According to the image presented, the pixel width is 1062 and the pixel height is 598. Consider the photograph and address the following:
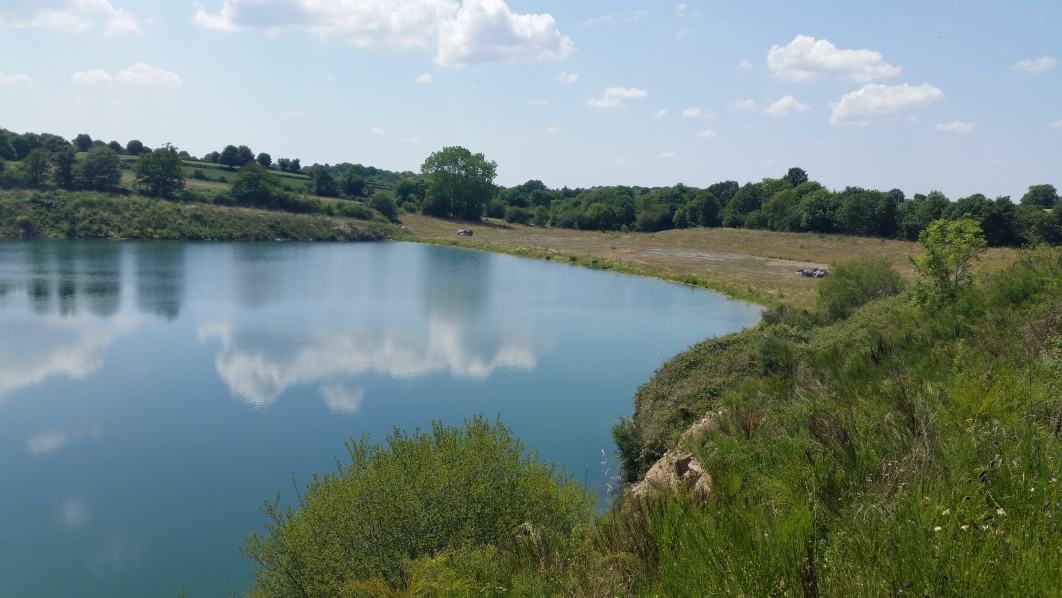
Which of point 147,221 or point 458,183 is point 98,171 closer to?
point 147,221

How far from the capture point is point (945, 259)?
1709cm

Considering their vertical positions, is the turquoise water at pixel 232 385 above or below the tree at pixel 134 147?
below

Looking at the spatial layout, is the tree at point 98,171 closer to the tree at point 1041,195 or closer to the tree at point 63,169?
the tree at point 63,169

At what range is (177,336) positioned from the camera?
89.1 ft

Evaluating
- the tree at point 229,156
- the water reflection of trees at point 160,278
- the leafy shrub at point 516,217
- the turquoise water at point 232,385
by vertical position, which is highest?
the tree at point 229,156

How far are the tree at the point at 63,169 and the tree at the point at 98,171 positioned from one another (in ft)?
2.25

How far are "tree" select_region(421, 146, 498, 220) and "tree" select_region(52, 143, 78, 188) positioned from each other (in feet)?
134

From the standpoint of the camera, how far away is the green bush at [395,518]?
8312mm

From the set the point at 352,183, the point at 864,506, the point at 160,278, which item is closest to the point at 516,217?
the point at 352,183

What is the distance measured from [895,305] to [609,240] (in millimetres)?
61240

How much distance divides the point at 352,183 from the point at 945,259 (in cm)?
9287

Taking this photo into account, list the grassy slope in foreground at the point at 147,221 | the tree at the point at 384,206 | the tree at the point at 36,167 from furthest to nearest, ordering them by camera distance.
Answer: the tree at the point at 384,206 → the tree at the point at 36,167 → the grassy slope in foreground at the point at 147,221

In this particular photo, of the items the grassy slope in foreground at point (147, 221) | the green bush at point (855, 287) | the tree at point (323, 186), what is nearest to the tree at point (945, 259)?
the green bush at point (855, 287)

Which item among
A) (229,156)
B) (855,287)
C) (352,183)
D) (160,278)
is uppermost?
(229,156)
